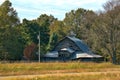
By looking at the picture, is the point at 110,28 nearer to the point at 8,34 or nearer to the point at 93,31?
the point at 93,31

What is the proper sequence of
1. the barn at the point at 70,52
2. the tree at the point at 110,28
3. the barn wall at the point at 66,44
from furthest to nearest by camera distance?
1. the barn wall at the point at 66,44
2. the barn at the point at 70,52
3. the tree at the point at 110,28

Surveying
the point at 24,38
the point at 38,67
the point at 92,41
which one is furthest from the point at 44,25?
the point at 38,67

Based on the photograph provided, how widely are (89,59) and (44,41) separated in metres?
17.4

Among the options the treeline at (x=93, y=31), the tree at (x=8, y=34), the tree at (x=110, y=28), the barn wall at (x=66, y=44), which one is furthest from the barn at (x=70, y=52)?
the tree at (x=8, y=34)

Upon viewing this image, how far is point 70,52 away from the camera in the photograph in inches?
3246

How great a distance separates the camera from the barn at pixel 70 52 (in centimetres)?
8106

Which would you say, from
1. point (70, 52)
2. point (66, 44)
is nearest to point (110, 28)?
point (70, 52)

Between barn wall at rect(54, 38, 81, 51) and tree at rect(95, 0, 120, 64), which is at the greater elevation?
tree at rect(95, 0, 120, 64)

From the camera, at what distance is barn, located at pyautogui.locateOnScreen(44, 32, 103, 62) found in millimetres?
81062

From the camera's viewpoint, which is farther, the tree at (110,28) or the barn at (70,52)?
the barn at (70,52)

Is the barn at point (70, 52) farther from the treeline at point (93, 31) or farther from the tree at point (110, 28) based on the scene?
the tree at point (110, 28)

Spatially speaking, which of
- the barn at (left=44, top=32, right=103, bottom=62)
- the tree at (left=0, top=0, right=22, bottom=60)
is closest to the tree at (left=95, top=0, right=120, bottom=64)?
the barn at (left=44, top=32, right=103, bottom=62)

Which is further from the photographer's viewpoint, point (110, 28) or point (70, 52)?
point (70, 52)

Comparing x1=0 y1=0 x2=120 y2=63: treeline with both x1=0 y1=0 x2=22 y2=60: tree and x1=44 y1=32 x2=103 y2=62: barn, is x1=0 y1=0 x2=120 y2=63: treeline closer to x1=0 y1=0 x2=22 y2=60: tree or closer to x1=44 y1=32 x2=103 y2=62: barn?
x1=0 y1=0 x2=22 y2=60: tree
